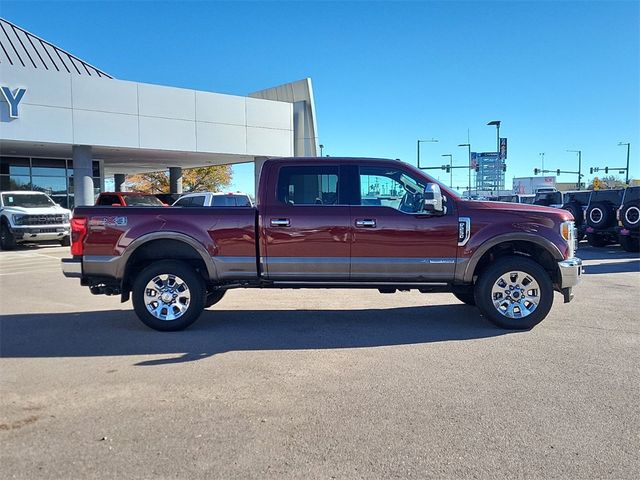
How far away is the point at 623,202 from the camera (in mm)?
16281

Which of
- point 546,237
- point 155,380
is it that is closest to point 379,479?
point 155,380

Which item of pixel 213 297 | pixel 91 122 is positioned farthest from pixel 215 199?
pixel 213 297

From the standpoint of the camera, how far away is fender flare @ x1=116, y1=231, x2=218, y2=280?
244 inches

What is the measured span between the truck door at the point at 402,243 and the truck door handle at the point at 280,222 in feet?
2.62

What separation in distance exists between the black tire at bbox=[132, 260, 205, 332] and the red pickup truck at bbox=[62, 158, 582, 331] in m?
0.01

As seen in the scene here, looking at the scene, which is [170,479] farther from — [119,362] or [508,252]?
[508,252]

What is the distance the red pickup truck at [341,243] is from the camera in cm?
618

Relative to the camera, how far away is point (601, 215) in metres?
16.9

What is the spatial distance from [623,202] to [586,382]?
14108 mm

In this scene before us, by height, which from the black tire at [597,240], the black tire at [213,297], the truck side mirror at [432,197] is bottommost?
the black tire at [213,297]

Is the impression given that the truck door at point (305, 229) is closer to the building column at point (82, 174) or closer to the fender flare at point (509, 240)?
the fender flare at point (509, 240)

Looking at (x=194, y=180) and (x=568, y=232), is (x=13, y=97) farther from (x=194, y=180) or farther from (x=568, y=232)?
(x=194, y=180)

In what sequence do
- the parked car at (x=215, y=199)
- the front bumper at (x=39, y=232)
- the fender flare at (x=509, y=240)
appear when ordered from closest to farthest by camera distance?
1. the fender flare at (x=509, y=240)
2. the parked car at (x=215, y=199)
3. the front bumper at (x=39, y=232)

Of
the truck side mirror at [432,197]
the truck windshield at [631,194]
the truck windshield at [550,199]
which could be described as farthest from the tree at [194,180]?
the truck side mirror at [432,197]
